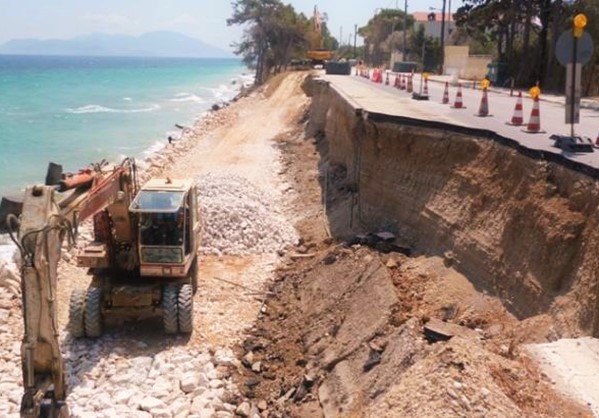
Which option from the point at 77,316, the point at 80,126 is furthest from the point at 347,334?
the point at 80,126

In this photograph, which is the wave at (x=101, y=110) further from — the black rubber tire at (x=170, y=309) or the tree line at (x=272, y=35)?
the black rubber tire at (x=170, y=309)

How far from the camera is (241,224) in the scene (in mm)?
16891

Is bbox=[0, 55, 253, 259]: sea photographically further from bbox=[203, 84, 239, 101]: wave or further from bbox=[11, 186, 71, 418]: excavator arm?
bbox=[11, 186, 71, 418]: excavator arm

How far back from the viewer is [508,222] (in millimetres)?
9891

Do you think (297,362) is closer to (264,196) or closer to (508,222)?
(508,222)

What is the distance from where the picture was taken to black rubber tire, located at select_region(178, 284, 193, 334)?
11156 mm

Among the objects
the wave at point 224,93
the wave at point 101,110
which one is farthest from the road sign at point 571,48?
the wave at point 224,93

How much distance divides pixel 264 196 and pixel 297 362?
33.6ft

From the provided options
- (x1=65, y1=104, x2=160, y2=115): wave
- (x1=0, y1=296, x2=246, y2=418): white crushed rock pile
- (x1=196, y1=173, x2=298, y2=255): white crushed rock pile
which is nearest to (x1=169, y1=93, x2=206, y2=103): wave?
(x1=65, y1=104, x2=160, y2=115): wave

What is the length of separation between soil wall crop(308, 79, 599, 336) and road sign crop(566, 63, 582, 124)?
91 cm

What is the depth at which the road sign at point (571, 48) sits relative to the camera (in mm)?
9953

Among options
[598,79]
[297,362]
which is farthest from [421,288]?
[598,79]

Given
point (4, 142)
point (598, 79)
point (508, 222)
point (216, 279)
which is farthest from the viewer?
point (4, 142)

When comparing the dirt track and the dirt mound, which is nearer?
the dirt mound
